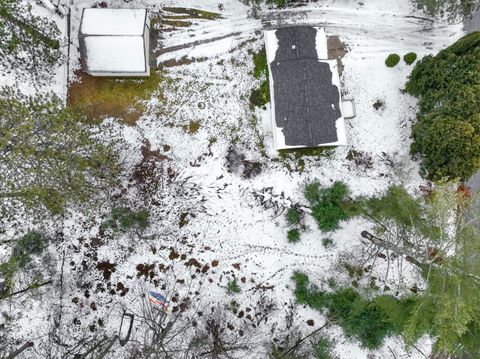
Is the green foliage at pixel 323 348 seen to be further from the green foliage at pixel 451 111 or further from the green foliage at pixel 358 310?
the green foliage at pixel 451 111

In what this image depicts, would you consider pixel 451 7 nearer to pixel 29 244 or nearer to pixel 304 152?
pixel 304 152

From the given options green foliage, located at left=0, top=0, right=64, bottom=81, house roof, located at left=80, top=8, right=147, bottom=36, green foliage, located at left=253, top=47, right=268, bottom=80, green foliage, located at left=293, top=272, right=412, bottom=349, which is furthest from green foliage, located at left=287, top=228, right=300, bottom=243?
green foliage, located at left=0, top=0, right=64, bottom=81

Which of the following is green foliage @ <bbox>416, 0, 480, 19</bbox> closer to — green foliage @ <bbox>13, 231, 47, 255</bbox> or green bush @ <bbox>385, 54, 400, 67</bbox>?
green bush @ <bbox>385, 54, 400, 67</bbox>

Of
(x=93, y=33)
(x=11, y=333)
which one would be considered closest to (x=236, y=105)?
(x=93, y=33)

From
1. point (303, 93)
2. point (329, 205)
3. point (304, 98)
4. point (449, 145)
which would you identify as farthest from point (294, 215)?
point (449, 145)

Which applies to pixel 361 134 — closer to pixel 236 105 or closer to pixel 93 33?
pixel 236 105

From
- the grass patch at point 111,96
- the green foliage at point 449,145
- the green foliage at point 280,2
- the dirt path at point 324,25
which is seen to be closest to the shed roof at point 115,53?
the grass patch at point 111,96
